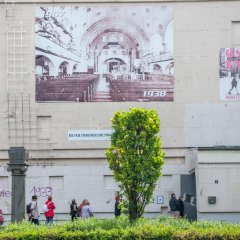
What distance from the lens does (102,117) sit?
49.8 meters

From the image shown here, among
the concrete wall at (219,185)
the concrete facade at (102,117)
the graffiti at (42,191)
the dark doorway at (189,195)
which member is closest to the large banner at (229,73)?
the concrete facade at (102,117)

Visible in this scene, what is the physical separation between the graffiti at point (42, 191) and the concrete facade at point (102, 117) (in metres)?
0.06

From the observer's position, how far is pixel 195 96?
49.9 metres

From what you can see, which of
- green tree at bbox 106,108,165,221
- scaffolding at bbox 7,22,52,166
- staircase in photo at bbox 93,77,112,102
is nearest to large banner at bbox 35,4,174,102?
staircase in photo at bbox 93,77,112,102

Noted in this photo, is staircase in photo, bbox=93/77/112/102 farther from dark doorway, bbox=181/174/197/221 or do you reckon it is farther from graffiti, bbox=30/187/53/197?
dark doorway, bbox=181/174/197/221

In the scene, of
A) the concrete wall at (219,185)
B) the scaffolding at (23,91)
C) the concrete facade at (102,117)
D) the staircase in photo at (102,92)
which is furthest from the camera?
the scaffolding at (23,91)

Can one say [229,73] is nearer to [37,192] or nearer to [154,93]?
[154,93]

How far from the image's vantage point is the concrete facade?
4969 cm

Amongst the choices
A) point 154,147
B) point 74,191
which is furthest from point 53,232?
point 74,191

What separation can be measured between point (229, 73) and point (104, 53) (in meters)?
Result: 7.32

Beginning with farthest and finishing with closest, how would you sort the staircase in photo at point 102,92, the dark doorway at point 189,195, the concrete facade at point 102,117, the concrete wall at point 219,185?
the staircase in photo at point 102,92, the concrete facade at point 102,117, the dark doorway at point 189,195, the concrete wall at point 219,185

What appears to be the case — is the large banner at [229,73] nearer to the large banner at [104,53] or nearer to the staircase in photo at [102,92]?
the large banner at [104,53]

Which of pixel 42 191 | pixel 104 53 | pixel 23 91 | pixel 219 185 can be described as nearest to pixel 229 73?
pixel 104 53

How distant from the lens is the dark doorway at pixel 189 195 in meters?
45.1
